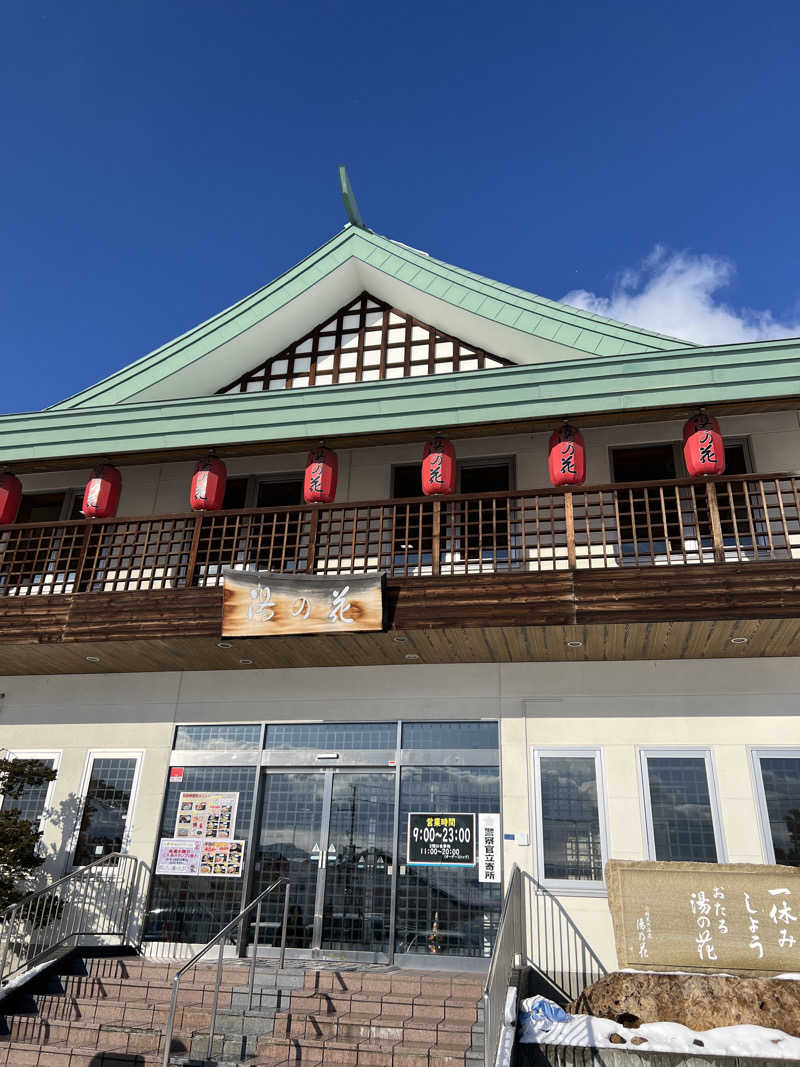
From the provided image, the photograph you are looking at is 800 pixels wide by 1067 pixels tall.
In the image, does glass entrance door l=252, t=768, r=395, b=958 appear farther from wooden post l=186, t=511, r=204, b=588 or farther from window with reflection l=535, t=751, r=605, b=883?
wooden post l=186, t=511, r=204, b=588

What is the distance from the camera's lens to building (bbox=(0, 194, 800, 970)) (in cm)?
908

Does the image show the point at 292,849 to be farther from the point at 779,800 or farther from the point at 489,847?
the point at 779,800

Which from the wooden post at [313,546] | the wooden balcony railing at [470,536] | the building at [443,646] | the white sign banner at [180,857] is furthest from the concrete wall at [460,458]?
the white sign banner at [180,857]

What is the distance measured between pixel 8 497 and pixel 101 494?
57.1 inches

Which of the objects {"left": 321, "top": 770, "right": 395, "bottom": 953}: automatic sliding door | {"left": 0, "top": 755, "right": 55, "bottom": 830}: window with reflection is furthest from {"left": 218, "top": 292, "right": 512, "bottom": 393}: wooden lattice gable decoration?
{"left": 0, "top": 755, "right": 55, "bottom": 830}: window with reflection

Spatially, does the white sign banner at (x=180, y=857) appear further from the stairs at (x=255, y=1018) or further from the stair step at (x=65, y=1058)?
the stair step at (x=65, y=1058)

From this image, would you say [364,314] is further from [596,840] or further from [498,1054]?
[498,1054]

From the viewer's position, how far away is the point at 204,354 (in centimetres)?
1212

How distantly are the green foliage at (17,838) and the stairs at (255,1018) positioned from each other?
139 centimetres

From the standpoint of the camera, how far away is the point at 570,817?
941cm

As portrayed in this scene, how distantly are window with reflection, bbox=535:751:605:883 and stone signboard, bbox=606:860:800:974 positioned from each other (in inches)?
33.3

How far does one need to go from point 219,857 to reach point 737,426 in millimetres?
8785

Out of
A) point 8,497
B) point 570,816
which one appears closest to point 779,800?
point 570,816

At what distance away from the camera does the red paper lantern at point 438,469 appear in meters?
9.80
